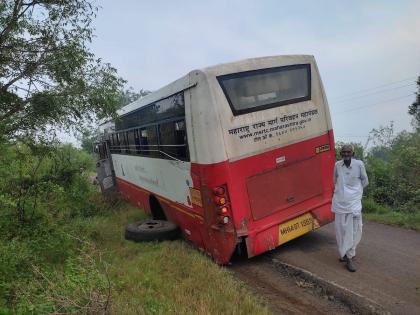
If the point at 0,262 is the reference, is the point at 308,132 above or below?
above

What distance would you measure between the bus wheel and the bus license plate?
229 cm

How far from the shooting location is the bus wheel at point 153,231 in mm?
8094

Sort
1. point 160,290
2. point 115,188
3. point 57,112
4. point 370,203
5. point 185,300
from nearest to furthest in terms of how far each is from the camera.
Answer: point 185,300 < point 160,290 < point 57,112 < point 370,203 < point 115,188

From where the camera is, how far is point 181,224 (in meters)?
8.02

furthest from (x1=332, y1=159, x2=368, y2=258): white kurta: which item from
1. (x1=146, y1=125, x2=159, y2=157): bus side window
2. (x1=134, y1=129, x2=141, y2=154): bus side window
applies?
(x1=134, y1=129, x2=141, y2=154): bus side window

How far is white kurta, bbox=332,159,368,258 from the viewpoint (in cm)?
604

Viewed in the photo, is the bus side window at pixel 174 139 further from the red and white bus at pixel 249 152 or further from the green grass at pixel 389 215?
the green grass at pixel 389 215

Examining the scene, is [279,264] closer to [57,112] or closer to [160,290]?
[160,290]

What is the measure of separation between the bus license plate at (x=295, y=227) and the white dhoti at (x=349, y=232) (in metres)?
0.81

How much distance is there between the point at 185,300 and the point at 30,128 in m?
6.25

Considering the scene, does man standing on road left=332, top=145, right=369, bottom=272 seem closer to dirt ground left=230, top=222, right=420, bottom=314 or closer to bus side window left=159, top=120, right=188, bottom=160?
dirt ground left=230, top=222, right=420, bottom=314

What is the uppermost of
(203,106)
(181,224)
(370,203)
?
(203,106)

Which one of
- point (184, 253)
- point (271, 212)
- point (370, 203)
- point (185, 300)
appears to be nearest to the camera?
point (185, 300)

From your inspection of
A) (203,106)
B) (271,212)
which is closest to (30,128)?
(203,106)
